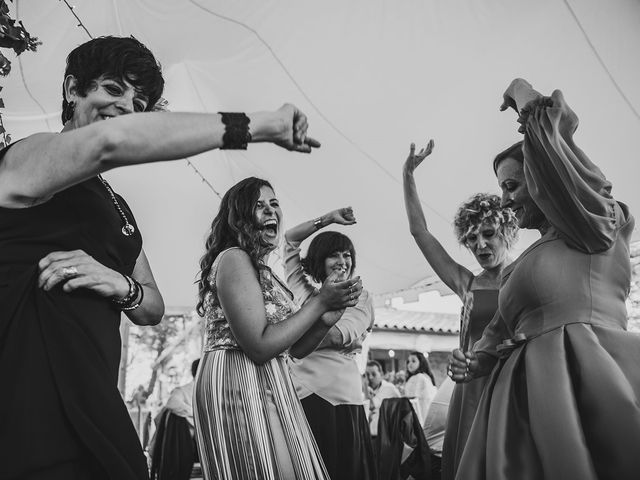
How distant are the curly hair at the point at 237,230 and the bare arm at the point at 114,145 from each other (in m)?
0.88

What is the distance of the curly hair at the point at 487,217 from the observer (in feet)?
8.93

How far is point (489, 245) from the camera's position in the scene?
2.71 m

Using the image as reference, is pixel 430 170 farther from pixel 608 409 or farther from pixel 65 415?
pixel 65 415

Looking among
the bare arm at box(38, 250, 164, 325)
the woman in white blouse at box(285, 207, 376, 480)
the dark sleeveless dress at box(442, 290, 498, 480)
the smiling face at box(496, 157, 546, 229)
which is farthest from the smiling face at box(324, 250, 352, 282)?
the bare arm at box(38, 250, 164, 325)

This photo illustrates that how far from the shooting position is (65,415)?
0.93 meters

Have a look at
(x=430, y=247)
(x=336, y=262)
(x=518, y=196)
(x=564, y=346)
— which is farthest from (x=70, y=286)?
(x=336, y=262)

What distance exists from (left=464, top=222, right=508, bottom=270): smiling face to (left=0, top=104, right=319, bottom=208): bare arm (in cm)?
188

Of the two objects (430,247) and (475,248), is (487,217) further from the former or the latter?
(430,247)

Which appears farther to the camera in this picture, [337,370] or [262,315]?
[337,370]

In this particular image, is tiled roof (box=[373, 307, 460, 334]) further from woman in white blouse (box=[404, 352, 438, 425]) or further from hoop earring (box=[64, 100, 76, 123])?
hoop earring (box=[64, 100, 76, 123])

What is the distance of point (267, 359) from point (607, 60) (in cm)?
343

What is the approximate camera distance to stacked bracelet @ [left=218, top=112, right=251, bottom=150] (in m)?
0.95

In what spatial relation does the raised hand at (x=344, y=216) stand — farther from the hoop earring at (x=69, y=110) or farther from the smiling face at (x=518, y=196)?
the hoop earring at (x=69, y=110)

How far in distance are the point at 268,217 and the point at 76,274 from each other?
1.00 metres
